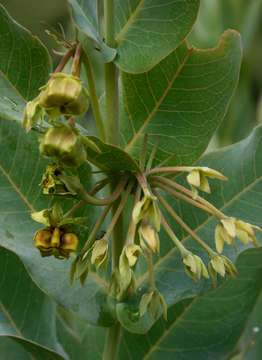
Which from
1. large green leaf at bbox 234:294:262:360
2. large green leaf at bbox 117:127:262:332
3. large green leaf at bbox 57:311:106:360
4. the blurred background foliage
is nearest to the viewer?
Answer: large green leaf at bbox 117:127:262:332

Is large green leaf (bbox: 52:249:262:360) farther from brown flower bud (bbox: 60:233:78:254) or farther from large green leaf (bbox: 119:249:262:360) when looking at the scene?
brown flower bud (bbox: 60:233:78:254)

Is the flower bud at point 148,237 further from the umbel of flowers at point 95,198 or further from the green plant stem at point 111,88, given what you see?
the green plant stem at point 111,88

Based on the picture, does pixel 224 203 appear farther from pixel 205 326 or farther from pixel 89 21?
pixel 89 21

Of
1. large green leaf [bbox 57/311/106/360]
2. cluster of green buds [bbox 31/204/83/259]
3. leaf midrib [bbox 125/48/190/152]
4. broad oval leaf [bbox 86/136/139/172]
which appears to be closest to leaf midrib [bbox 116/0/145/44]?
leaf midrib [bbox 125/48/190/152]

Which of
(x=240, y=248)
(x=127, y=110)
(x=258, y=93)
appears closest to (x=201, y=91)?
(x=127, y=110)

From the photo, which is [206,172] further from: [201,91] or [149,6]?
[149,6]

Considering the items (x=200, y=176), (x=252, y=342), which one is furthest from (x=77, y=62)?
(x=252, y=342)
